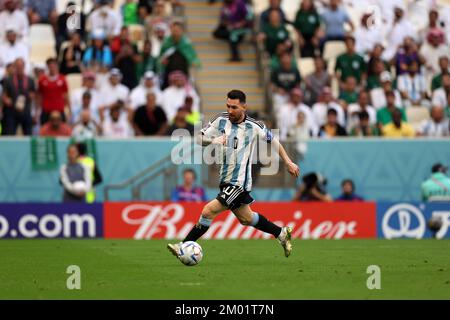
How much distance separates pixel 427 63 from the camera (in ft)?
96.4

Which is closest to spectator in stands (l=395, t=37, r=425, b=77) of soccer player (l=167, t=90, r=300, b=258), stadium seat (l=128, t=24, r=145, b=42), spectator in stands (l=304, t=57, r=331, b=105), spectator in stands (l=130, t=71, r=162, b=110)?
spectator in stands (l=304, t=57, r=331, b=105)

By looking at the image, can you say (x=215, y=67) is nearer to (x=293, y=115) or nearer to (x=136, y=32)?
(x=136, y=32)

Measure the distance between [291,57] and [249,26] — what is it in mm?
2039

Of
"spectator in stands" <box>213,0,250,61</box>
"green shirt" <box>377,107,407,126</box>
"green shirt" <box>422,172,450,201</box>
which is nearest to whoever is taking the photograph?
"green shirt" <box>422,172,450,201</box>

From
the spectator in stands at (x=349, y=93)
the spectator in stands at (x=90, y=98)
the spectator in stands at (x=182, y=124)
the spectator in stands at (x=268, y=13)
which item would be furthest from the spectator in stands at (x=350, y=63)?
the spectator in stands at (x=90, y=98)

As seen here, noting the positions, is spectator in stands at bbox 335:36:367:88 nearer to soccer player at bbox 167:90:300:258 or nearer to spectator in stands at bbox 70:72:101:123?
spectator in stands at bbox 70:72:101:123

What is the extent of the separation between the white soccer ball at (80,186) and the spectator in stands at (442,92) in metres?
8.21

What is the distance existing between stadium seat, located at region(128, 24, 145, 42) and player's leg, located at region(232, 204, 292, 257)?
1265 cm

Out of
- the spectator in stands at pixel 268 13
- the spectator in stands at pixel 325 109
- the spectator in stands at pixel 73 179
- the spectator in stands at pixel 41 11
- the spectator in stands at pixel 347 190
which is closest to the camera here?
the spectator in stands at pixel 73 179

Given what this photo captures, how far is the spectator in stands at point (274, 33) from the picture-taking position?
28.7m

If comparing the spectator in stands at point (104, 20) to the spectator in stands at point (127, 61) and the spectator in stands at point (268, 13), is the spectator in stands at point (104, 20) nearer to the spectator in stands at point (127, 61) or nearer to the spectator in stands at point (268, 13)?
the spectator in stands at point (127, 61)

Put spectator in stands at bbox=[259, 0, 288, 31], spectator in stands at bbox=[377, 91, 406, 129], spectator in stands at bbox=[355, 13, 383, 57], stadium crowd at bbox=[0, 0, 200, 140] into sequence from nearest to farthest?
stadium crowd at bbox=[0, 0, 200, 140]
spectator in stands at bbox=[377, 91, 406, 129]
spectator in stands at bbox=[259, 0, 288, 31]
spectator in stands at bbox=[355, 13, 383, 57]

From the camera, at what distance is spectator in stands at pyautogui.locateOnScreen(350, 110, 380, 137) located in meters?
26.8
